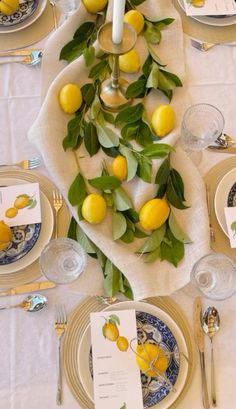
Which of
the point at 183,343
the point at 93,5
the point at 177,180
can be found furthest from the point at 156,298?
the point at 93,5

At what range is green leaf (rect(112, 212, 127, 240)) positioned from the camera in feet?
Result: 2.49

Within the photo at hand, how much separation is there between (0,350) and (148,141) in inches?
18.2

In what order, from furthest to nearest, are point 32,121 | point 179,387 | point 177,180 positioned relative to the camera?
1. point 32,121
2. point 177,180
3. point 179,387

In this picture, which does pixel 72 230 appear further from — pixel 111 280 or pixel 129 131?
pixel 129 131

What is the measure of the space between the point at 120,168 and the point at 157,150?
0.25 ft

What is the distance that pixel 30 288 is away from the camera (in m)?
0.76

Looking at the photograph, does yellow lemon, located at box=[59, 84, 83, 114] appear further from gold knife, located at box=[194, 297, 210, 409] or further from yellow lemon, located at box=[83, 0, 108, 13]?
gold knife, located at box=[194, 297, 210, 409]

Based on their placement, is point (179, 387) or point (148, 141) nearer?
point (179, 387)

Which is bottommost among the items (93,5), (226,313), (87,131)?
(226,313)

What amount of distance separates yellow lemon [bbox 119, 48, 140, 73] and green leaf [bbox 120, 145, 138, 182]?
7.7 inches

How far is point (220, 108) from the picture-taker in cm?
95

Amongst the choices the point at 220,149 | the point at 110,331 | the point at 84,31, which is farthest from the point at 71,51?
the point at 110,331

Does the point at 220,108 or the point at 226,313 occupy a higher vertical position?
the point at 220,108

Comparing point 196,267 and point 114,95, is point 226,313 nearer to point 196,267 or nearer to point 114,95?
point 196,267
